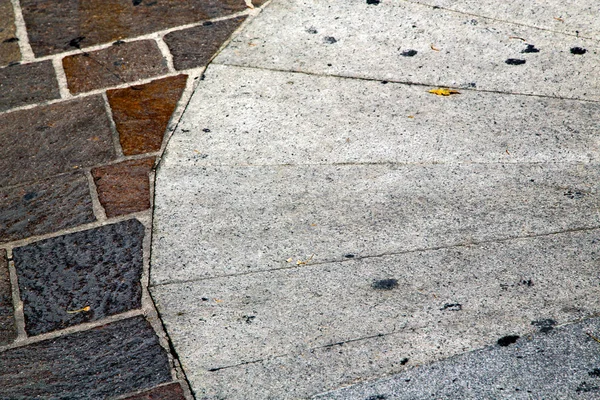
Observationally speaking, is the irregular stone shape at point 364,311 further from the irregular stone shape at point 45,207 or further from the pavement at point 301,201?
the irregular stone shape at point 45,207

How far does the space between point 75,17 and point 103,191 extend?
163cm

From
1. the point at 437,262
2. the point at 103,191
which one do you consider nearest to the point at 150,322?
the point at 103,191

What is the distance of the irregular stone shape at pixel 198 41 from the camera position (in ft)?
12.0

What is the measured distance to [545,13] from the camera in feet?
12.2

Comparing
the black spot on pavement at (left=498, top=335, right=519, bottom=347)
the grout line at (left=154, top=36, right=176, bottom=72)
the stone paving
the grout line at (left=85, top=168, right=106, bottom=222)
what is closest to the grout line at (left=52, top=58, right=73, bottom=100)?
the stone paving

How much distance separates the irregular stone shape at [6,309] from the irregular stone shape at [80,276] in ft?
0.14

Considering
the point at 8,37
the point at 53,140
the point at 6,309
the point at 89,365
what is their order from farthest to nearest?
the point at 8,37, the point at 53,140, the point at 6,309, the point at 89,365

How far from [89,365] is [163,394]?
0.96 ft

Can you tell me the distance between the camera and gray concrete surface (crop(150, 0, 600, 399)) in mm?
2203

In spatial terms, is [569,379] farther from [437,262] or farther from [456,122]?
[456,122]

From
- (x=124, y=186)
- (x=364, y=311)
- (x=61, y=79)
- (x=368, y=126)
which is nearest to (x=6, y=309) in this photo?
(x=124, y=186)

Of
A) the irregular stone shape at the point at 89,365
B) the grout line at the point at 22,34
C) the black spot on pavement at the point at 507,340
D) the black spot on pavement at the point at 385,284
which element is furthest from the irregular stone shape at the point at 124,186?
the black spot on pavement at the point at 507,340

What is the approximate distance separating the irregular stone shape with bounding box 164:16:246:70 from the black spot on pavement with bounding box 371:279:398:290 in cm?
177

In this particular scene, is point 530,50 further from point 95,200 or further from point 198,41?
point 95,200
